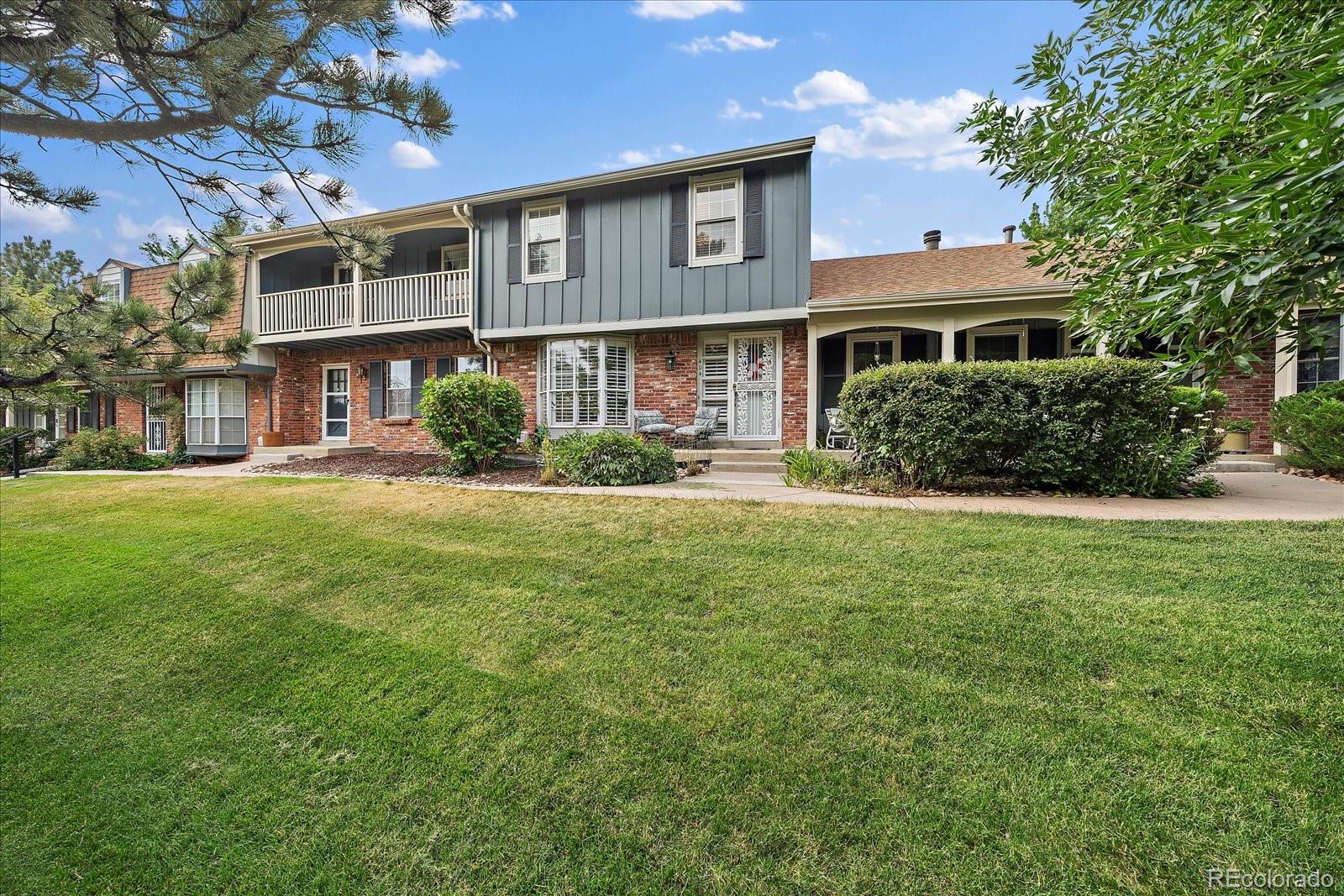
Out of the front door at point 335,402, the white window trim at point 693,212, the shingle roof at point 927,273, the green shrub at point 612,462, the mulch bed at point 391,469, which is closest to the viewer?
the green shrub at point 612,462

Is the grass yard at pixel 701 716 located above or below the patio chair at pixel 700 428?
below

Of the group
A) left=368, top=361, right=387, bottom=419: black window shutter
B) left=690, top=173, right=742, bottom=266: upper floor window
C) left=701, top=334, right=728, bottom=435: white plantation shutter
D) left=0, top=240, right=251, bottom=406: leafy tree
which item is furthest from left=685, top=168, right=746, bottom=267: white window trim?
left=368, top=361, right=387, bottom=419: black window shutter

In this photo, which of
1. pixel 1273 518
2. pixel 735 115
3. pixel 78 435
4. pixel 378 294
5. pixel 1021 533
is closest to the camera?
pixel 1021 533

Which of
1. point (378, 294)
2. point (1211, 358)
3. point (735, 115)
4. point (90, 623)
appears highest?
point (735, 115)

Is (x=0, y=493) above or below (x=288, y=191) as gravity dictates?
below

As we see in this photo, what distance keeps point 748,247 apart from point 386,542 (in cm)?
756

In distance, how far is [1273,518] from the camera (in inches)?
186

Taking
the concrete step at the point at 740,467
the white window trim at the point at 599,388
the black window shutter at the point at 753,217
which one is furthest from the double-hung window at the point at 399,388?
the black window shutter at the point at 753,217

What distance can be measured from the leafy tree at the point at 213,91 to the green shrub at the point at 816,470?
5.31m

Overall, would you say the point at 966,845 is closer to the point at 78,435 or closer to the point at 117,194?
the point at 117,194

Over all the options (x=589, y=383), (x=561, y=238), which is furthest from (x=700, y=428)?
(x=561, y=238)

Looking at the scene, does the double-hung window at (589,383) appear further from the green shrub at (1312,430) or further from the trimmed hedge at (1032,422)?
the green shrub at (1312,430)

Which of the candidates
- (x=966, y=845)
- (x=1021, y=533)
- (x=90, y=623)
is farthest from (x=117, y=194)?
(x=1021, y=533)

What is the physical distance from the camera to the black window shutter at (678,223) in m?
10.1
